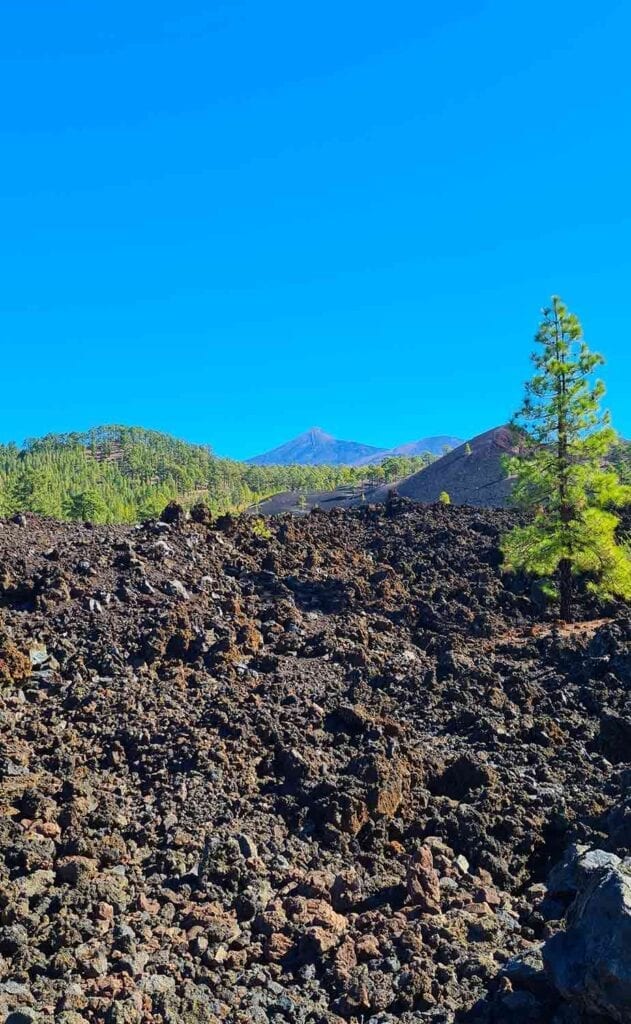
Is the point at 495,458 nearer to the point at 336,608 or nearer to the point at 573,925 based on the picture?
the point at 336,608

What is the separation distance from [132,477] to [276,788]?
130 m

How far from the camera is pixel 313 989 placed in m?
5.77

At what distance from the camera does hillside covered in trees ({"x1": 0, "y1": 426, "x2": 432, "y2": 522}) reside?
67875mm

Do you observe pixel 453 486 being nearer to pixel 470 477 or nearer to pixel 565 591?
pixel 470 477

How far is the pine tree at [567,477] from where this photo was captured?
1711cm

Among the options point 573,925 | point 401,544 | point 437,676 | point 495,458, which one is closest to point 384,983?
point 573,925

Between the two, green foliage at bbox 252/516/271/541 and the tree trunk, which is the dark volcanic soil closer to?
the tree trunk

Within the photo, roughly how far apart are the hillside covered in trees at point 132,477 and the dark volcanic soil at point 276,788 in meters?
49.9

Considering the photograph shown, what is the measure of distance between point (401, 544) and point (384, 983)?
17.8 m

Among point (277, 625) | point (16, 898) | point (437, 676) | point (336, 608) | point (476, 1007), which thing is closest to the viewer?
point (476, 1007)

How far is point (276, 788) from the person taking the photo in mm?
9250

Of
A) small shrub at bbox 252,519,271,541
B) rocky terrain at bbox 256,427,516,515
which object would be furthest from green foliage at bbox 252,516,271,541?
rocky terrain at bbox 256,427,516,515

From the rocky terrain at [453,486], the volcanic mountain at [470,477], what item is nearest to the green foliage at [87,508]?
the rocky terrain at [453,486]

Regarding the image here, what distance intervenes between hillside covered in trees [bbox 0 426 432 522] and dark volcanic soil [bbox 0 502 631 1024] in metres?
49.9
